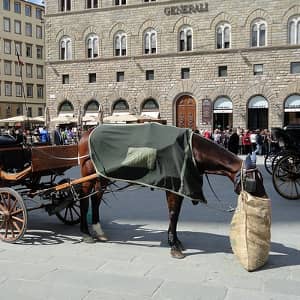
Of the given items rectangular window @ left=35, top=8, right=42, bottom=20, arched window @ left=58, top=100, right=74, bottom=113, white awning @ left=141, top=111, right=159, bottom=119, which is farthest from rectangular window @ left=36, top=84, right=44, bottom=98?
white awning @ left=141, top=111, right=159, bottom=119

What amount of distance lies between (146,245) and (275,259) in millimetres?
1611

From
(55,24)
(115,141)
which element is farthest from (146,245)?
(55,24)

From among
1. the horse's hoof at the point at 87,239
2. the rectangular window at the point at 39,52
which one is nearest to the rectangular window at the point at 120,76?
the horse's hoof at the point at 87,239

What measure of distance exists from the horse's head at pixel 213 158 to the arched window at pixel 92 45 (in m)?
34.8

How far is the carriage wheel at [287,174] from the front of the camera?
1021 cm

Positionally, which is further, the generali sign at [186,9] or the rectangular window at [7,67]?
the rectangular window at [7,67]

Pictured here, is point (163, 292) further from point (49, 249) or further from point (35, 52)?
point (35, 52)

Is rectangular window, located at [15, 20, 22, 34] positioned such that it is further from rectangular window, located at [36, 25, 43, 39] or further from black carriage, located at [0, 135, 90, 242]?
black carriage, located at [0, 135, 90, 242]

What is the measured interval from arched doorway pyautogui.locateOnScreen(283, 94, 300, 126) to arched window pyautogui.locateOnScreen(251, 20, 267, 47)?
4.38m

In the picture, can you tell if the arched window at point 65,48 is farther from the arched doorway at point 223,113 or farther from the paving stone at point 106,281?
the paving stone at point 106,281

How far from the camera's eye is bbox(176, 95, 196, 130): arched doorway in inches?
1430

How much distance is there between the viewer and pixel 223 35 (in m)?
35.3

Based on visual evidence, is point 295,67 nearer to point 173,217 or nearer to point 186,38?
point 186,38

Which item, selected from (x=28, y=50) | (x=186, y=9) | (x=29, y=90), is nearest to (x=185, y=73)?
(x=186, y=9)
